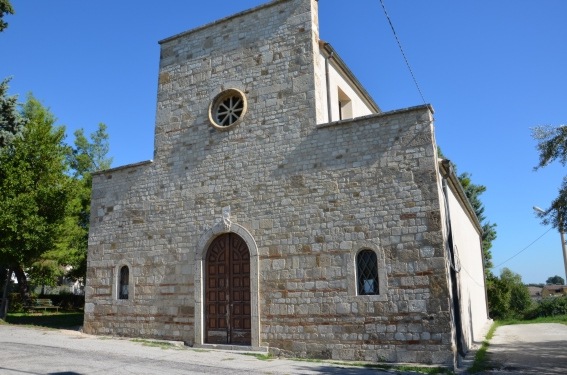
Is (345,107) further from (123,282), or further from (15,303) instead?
(15,303)

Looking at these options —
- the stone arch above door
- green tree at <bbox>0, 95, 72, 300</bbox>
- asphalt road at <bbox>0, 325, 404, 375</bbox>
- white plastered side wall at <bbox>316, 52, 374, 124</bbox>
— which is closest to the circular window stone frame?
white plastered side wall at <bbox>316, 52, 374, 124</bbox>

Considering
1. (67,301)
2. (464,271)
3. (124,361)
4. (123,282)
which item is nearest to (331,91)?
(464,271)

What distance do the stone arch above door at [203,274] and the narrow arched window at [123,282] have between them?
2562mm

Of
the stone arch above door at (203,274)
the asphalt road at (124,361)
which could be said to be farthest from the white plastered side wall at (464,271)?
the stone arch above door at (203,274)

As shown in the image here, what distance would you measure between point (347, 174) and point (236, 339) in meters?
4.69

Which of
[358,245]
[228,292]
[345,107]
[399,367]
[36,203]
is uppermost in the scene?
[345,107]

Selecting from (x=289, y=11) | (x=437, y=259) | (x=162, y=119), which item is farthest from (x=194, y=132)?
(x=437, y=259)

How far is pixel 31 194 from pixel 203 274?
28.5 feet

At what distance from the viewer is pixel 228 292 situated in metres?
11.4

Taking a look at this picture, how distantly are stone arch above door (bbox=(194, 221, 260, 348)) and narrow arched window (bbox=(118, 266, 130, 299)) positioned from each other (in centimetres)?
256

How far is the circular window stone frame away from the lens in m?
12.1

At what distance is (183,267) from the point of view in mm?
11945

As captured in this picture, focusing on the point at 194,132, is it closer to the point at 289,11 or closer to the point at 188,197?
the point at 188,197

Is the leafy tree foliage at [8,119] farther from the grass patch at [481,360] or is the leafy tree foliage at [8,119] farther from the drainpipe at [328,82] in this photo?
the grass patch at [481,360]
